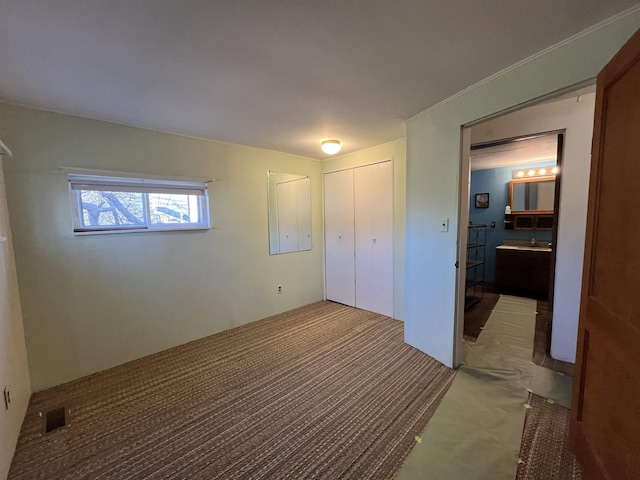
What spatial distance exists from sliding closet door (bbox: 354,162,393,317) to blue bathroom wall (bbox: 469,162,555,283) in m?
2.60

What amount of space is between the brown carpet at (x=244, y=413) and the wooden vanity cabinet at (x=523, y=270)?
2.83 meters

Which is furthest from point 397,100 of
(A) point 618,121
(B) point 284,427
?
(B) point 284,427

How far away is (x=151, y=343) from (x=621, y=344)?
11.1 ft

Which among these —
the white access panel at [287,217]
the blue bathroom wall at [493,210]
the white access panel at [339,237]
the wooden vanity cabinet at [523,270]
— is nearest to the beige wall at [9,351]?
the white access panel at [287,217]

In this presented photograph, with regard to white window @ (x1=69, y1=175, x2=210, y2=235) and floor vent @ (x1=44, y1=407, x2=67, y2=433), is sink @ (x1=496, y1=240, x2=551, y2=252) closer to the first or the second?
white window @ (x1=69, y1=175, x2=210, y2=235)

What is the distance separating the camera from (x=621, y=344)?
107 cm

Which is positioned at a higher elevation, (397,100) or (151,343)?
(397,100)

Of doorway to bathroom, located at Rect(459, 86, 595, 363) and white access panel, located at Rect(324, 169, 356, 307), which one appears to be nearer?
doorway to bathroom, located at Rect(459, 86, 595, 363)

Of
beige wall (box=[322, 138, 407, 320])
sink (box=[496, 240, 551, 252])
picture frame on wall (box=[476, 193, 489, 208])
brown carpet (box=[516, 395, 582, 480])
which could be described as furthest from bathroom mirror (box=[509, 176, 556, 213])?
brown carpet (box=[516, 395, 582, 480])

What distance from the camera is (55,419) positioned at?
180cm

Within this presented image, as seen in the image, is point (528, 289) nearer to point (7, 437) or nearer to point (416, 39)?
point (416, 39)

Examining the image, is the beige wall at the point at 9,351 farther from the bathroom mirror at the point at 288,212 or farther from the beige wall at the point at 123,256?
the bathroom mirror at the point at 288,212

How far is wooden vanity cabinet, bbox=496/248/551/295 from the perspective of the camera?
13.2 feet

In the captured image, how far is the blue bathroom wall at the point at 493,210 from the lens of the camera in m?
4.64
